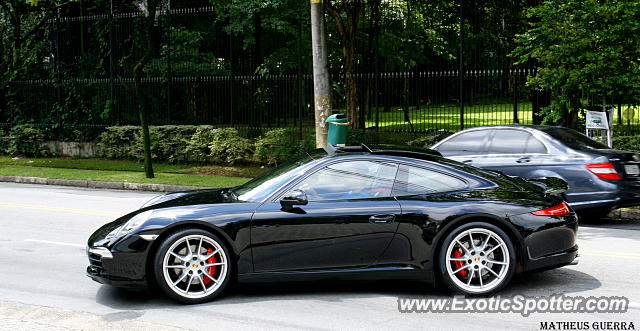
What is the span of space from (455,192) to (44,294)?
394 centimetres

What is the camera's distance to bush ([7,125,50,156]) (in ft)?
77.8

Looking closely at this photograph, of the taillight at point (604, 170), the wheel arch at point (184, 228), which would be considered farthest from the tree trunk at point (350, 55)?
the wheel arch at point (184, 228)

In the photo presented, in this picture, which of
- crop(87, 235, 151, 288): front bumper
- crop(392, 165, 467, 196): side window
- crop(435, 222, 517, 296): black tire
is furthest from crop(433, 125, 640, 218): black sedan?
crop(87, 235, 151, 288): front bumper

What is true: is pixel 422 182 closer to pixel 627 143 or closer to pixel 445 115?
pixel 627 143

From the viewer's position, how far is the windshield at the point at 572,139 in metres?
10.9

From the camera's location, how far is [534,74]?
16.9 m

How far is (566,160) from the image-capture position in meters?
10.6

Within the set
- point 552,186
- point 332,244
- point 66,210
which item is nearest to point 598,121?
point 552,186

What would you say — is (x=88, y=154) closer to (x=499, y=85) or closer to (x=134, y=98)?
(x=134, y=98)

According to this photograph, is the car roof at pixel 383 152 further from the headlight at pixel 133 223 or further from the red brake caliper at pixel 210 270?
the headlight at pixel 133 223

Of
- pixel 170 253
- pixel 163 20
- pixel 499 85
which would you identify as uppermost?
pixel 163 20

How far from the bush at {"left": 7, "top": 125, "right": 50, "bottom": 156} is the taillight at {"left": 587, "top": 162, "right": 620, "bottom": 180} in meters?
18.4

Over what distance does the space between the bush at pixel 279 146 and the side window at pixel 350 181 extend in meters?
12.3

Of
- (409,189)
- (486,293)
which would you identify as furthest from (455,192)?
(486,293)
